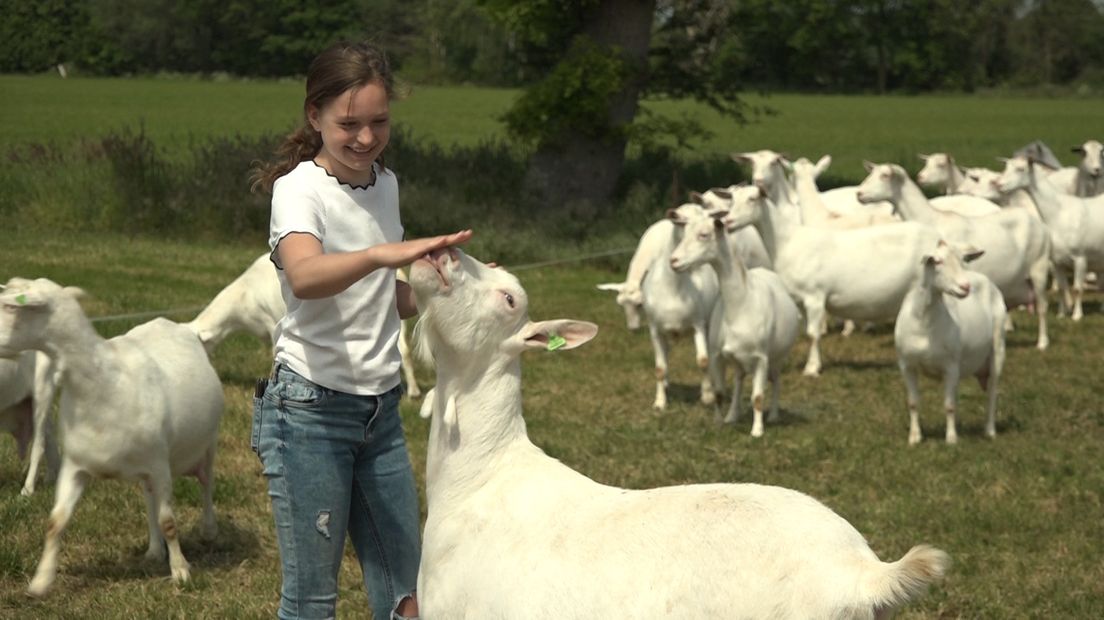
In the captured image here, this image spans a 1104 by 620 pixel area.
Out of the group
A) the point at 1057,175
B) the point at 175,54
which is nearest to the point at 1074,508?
the point at 1057,175

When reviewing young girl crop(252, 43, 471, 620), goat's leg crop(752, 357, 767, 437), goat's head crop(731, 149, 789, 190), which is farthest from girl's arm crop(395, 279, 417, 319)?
goat's head crop(731, 149, 789, 190)

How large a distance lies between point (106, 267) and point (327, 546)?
12358 millimetres

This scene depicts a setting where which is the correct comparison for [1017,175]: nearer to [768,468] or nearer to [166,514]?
[768,468]

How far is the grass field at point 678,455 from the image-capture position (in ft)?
21.0

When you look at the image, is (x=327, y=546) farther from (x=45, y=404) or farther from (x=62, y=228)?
(x=62, y=228)

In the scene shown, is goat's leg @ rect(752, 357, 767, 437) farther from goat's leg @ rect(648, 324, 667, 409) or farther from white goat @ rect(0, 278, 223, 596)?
white goat @ rect(0, 278, 223, 596)

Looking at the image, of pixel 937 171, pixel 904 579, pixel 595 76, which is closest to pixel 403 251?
pixel 904 579

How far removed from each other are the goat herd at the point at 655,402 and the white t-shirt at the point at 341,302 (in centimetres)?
22

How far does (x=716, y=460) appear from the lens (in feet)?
29.4

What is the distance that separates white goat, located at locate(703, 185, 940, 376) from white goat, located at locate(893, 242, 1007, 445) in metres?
2.56

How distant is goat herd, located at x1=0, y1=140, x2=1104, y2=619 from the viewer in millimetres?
3412

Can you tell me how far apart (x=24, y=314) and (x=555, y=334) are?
3233 millimetres

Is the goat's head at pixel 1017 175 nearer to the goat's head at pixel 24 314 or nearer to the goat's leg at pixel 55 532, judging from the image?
the goat's head at pixel 24 314

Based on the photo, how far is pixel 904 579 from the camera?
3.25m
